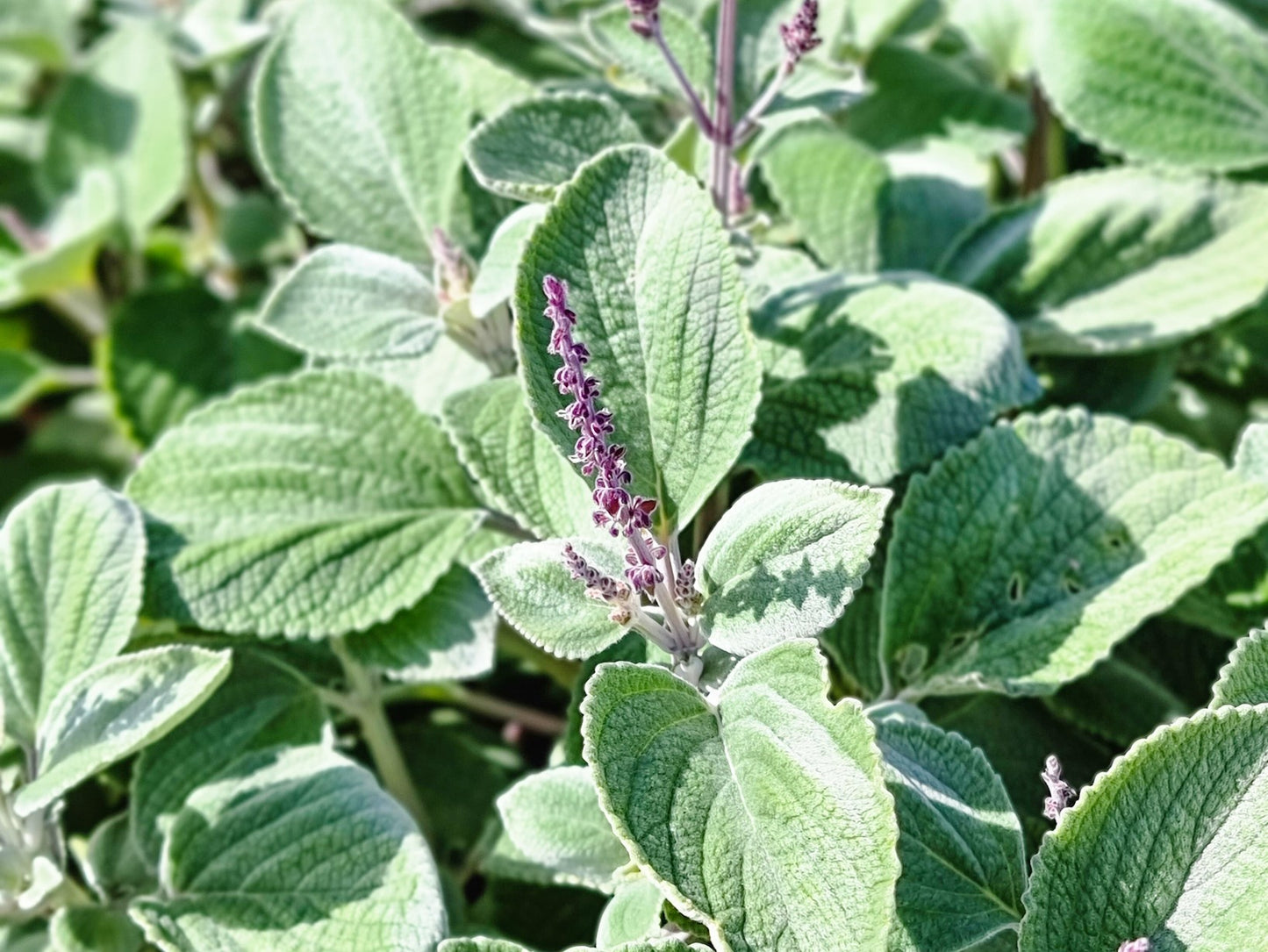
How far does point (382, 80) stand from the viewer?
118cm

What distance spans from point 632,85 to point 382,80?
8.7 inches

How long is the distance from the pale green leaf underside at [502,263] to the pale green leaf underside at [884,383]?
0.20 m

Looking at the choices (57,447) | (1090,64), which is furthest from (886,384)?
(57,447)

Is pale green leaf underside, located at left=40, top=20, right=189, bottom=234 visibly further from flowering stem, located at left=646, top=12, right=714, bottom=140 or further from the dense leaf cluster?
flowering stem, located at left=646, top=12, right=714, bottom=140

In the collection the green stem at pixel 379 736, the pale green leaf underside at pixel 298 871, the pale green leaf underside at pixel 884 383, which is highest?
the pale green leaf underside at pixel 884 383

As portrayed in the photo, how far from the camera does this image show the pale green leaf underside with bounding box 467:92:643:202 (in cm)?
95

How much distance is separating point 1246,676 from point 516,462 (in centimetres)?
45

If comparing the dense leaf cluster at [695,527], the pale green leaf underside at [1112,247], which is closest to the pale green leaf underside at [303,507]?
the dense leaf cluster at [695,527]

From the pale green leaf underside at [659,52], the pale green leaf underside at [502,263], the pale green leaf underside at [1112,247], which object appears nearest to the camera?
the pale green leaf underside at [502,263]

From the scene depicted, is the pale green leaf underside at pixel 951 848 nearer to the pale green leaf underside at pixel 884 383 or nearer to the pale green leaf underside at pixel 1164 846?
the pale green leaf underside at pixel 1164 846

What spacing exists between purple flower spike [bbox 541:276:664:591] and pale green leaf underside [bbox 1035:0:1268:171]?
0.70 metres

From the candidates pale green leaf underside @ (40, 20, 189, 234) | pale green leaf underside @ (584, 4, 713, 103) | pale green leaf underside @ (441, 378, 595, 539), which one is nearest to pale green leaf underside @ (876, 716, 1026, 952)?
pale green leaf underside @ (441, 378, 595, 539)

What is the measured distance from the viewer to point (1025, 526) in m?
1.00

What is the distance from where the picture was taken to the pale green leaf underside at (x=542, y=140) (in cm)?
95
